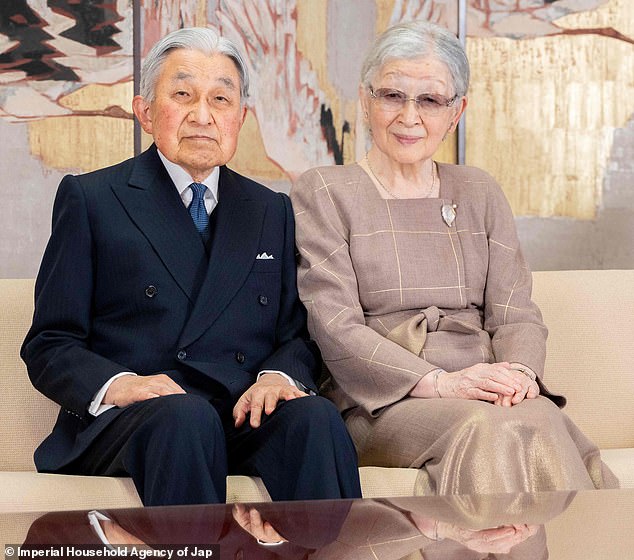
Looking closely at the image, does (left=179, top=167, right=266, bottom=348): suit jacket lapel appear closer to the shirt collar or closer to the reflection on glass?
the shirt collar

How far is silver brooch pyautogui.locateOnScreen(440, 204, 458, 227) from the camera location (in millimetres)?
2924

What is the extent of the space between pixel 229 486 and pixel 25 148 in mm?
1971

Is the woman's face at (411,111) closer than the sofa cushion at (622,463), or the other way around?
the sofa cushion at (622,463)

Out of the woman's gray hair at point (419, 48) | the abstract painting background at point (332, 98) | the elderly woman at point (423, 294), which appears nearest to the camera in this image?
the elderly woman at point (423, 294)

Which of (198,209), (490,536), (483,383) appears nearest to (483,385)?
(483,383)

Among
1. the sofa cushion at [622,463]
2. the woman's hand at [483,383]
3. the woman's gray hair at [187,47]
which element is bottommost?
the sofa cushion at [622,463]

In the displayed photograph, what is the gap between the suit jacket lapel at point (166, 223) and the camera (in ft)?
8.54

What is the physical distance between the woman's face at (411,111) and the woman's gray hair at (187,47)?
1.25 feet

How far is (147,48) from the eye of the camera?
3.96m

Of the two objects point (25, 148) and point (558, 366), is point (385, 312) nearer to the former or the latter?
point (558, 366)

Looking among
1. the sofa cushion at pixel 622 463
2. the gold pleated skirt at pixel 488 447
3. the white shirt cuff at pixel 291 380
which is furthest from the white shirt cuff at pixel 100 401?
the sofa cushion at pixel 622 463

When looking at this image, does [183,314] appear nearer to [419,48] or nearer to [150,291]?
[150,291]

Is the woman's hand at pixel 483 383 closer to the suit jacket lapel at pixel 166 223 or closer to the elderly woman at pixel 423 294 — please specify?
the elderly woman at pixel 423 294

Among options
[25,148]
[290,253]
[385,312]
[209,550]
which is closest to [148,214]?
[290,253]
